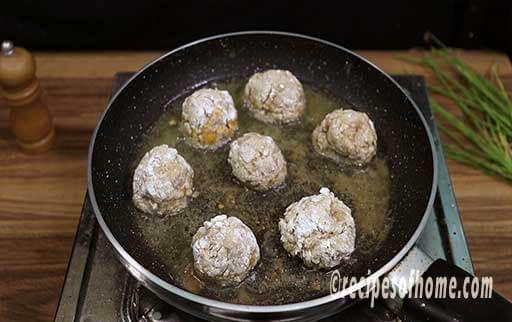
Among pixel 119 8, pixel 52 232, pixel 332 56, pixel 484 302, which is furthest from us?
pixel 119 8

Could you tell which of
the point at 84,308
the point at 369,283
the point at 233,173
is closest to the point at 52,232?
the point at 84,308

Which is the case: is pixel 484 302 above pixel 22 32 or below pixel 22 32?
above

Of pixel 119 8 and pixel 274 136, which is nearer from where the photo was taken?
pixel 274 136

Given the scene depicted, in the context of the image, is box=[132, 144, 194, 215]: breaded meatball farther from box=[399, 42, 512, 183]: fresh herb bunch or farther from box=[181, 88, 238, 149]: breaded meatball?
box=[399, 42, 512, 183]: fresh herb bunch

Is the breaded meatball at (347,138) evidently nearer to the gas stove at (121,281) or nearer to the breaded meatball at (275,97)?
the breaded meatball at (275,97)

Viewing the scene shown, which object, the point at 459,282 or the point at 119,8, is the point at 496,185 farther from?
the point at 119,8

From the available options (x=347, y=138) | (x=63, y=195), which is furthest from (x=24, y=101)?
(x=347, y=138)
